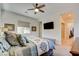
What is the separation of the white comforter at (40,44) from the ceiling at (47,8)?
0.35 meters

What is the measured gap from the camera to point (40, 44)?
1.95 meters

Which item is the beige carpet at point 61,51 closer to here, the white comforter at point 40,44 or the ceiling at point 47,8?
the white comforter at point 40,44

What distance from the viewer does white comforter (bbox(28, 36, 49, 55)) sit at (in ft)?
6.33

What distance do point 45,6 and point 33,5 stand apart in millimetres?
187

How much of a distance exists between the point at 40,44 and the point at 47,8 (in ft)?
1.90

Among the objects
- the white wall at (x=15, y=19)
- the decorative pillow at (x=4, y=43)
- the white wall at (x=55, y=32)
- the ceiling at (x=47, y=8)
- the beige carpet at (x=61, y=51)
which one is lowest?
the beige carpet at (x=61, y=51)

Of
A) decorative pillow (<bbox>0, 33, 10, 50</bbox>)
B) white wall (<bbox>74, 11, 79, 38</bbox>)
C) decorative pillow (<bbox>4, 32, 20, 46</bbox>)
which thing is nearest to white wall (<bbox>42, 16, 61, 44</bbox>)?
white wall (<bbox>74, 11, 79, 38</bbox>)

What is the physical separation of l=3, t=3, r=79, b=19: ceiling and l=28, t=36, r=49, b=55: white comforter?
0.35 meters

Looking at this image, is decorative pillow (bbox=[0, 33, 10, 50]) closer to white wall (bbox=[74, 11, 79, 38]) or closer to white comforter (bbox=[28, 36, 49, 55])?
white comforter (bbox=[28, 36, 49, 55])

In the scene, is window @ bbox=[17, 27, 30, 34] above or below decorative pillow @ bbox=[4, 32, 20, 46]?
above

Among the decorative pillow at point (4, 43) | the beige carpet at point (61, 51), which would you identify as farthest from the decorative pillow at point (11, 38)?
the beige carpet at point (61, 51)

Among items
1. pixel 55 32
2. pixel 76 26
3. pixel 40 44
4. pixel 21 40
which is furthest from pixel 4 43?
pixel 76 26

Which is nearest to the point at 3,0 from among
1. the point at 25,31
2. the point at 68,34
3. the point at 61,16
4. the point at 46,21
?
the point at 25,31

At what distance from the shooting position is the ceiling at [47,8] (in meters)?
1.86
